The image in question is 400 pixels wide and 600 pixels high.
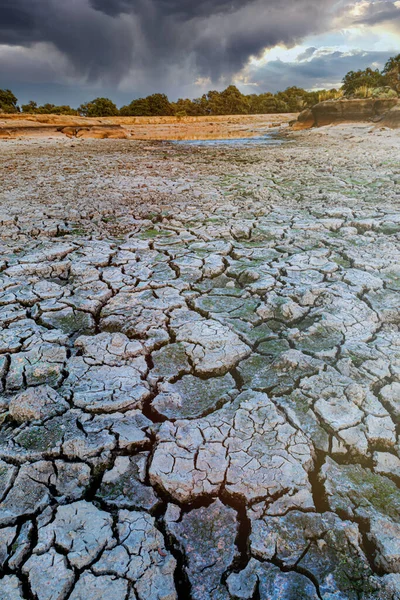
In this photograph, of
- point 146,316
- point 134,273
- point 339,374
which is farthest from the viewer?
point 134,273

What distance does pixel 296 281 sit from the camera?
8.71 feet

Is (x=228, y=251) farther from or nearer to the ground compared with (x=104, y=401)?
farther from the ground

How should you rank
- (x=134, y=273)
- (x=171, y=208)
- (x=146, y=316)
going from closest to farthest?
(x=146, y=316) → (x=134, y=273) → (x=171, y=208)

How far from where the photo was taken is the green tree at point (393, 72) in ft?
52.7

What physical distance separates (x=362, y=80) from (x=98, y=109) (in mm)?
16716

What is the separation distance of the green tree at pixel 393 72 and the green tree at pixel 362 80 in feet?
0.71

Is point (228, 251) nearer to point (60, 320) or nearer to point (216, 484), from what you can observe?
point (60, 320)

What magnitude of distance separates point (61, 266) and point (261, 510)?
8.11ft

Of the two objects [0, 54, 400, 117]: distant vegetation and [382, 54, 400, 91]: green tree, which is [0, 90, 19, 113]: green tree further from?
[382, 54, 400, 91]: green tree

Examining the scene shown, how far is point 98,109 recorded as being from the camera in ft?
80.0

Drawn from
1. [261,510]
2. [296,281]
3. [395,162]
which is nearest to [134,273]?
[296,281]

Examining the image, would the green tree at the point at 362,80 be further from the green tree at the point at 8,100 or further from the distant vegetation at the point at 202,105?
the green tree at the point at 8,100

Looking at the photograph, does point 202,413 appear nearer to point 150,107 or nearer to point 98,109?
point 98,109

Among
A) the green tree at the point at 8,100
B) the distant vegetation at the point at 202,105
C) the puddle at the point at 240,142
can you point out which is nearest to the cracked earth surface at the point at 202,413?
the puddle at the point at 240,142
